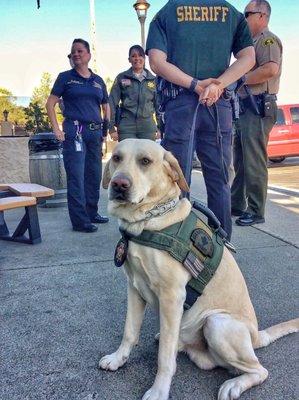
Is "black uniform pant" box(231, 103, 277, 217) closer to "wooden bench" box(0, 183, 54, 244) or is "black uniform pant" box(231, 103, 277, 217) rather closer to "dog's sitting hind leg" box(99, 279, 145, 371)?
"wooden bench" box(0, 183, 54, 244)

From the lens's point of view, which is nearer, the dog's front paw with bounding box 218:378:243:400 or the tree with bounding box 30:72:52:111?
the dog's front paw with bounding box 218:378:243:400

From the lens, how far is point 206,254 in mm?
1941

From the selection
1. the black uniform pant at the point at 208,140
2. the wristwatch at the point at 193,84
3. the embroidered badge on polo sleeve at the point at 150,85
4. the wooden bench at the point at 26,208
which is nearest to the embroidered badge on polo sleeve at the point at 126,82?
the embroidered badge on polo sleeve at the point at 150,85

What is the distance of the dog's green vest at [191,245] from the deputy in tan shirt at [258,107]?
2.96 metres

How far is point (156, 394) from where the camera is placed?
177 cm

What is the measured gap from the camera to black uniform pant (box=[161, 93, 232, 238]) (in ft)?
9.52

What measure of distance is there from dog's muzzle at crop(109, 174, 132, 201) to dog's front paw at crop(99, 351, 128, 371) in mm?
852

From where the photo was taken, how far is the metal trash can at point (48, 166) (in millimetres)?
6812

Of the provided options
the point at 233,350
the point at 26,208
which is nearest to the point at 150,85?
the point at 26,208

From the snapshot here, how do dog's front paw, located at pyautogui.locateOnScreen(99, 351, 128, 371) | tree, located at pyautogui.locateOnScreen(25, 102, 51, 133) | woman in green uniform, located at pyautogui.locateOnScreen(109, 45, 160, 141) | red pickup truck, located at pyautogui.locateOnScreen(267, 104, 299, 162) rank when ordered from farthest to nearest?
tree, located at pyautogui.locateOnScreen(25, 102, 51, 133) < red pickup truck, located at pyautogui.locateOnScreen(267, 104, 299, 162) < woman in green uniform, located at pyautogui.locateOnScreen(109, 45, 160, 141) < dog's front paw, located at pyautogui.locateOnScreen(99, 351, 128, 371)

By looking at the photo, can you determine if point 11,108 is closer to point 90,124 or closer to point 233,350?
point 90,124

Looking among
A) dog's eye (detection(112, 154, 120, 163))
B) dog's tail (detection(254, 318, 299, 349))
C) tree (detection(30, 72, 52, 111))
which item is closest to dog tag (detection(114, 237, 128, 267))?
dog's eye (detection(112, 154, 120, 163))

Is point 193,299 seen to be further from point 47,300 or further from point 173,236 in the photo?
point 47,300

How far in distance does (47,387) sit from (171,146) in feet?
5.88
